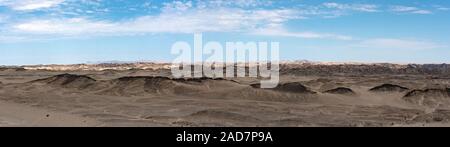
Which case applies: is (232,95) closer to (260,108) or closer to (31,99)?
(260,108)

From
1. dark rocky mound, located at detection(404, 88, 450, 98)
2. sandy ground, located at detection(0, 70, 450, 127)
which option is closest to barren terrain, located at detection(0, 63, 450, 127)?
sandy ground, located at detection(0, 70, 450, 127)

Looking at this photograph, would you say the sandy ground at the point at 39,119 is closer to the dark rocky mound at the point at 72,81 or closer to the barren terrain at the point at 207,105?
the barren terrain at the point at 207,105

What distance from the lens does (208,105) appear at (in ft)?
144

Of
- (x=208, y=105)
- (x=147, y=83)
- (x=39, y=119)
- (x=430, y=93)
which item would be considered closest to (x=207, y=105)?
(x=208, y=105)

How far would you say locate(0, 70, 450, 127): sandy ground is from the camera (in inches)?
1260

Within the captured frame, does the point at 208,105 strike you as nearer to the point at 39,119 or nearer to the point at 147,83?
the point at 39,119

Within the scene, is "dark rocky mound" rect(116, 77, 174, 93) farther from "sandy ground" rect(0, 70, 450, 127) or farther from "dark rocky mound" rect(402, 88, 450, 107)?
"dark rocky mound" rect(402, 88, 450, 107)

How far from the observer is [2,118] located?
100 feet

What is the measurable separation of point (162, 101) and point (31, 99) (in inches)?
431

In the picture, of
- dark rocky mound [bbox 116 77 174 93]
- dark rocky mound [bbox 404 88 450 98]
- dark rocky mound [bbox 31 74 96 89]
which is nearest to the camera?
dark rocky mound [bbox 404 88 450 98]

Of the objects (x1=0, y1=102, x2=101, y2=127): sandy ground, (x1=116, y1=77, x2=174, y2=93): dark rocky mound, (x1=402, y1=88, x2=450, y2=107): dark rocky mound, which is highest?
(x1=0, y1=102, x2=101, y2=127): sandy ground

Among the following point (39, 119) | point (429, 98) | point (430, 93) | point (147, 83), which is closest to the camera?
point (39, 119)
